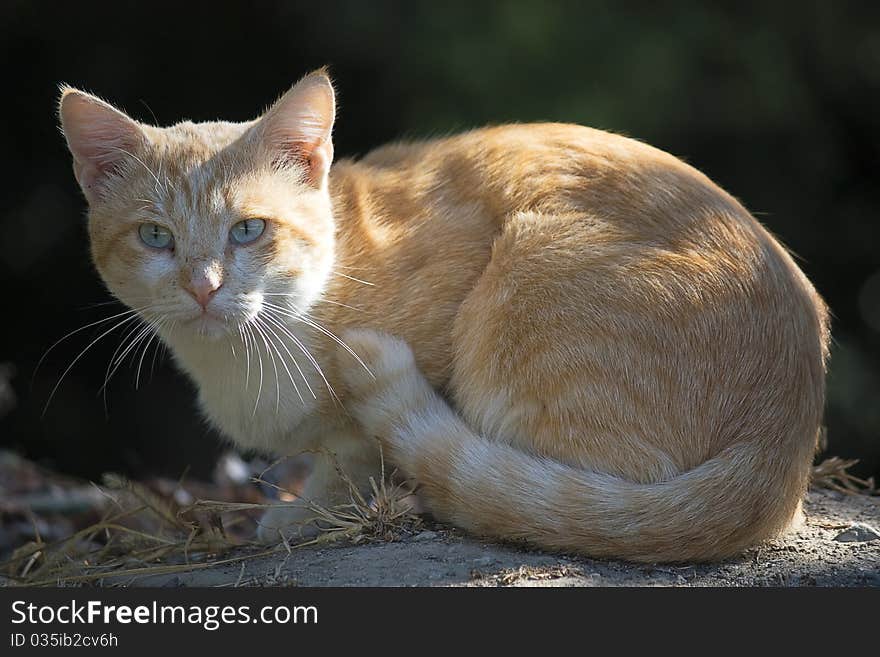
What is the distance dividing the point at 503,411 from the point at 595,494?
38 cm

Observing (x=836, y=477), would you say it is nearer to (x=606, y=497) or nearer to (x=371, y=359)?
(x=606, y=497)

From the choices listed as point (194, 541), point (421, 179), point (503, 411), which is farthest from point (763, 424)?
point (194, 541)

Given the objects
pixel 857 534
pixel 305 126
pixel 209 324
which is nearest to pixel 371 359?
pixel 209 324

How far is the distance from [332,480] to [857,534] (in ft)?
5.07

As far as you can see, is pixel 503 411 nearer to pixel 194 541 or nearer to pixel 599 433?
pixel 599 433

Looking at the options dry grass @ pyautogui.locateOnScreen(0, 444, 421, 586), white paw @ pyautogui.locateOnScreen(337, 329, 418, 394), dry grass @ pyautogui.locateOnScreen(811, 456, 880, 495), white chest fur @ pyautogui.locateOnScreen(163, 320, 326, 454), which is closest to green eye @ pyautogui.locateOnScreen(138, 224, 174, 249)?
white chest fur @ pyautogui.locateOnScreen(163, 320, 326, 454)

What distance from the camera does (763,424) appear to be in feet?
9.00

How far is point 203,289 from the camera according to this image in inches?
109

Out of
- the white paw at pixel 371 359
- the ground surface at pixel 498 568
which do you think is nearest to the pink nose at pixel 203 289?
the white paw at pixel 371 359

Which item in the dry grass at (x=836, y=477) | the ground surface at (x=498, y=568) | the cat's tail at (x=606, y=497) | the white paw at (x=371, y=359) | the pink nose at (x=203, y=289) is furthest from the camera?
the dry grass at (x=836, y=477)

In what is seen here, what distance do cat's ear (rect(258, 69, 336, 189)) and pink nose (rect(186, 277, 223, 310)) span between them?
494 mm

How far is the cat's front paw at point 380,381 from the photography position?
9.66 feet

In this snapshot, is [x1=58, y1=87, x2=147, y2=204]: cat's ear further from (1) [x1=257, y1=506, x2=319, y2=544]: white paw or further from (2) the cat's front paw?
(1) [x1=257, y1=506, x2=319, y2=544]: white paw

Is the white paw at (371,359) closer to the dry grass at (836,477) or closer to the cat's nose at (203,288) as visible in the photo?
the cat's nose at (203,288)
